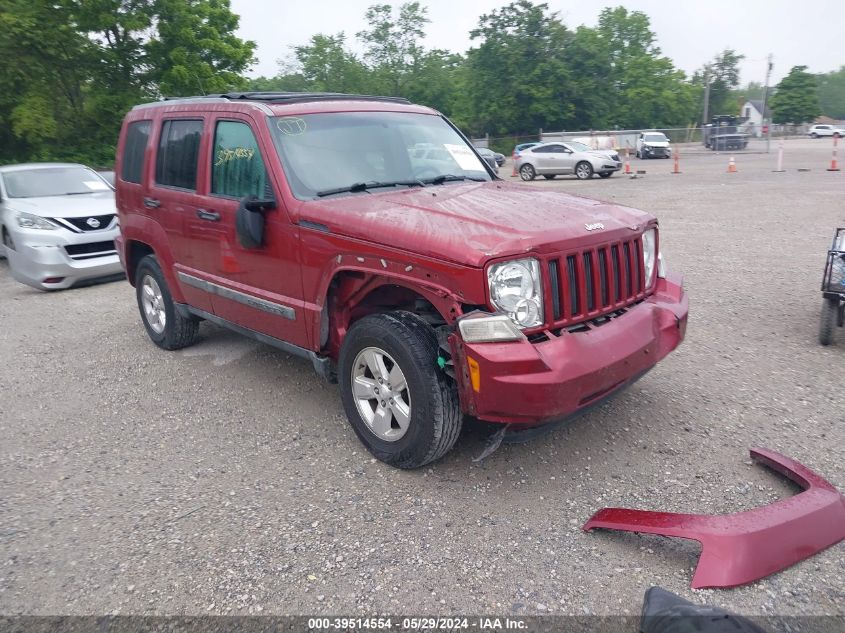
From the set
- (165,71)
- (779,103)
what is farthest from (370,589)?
(779,103)

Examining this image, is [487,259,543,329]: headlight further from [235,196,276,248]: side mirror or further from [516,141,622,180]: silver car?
[516,141,622,180]: silver car

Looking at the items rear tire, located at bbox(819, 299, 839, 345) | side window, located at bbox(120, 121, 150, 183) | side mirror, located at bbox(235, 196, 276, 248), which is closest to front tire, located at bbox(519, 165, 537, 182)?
rear tire, located at bbox(819, 299, 839, 345)

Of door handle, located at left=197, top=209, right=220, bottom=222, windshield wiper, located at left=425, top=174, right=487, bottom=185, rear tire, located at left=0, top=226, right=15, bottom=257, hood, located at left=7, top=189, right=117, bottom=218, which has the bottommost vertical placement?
rear tire, located at left=0, top=226, right=15, bottom=257

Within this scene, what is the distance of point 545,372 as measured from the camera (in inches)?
120

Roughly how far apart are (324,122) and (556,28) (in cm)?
5359

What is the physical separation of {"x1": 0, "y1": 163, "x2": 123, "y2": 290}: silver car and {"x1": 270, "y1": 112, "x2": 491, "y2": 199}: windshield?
5816 millimetres

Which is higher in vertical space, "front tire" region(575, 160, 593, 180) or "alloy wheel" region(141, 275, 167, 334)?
"alloy wheel" region(141, 275, 167, 334)

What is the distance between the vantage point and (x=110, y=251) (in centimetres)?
920

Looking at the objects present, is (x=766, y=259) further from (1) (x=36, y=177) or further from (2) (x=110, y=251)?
(1) (x=36, y=177)

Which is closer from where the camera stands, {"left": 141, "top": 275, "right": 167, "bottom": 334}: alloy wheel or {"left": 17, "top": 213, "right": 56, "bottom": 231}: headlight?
{"left": 141, "top": 275, "right": 167, "bottom": 334}: alloy wheel

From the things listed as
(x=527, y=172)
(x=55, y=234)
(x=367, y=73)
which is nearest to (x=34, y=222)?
(x=55, y=234)

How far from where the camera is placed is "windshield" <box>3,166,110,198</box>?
31.8 ft

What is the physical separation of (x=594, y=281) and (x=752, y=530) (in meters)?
1.36

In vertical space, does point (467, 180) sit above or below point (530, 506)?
above
